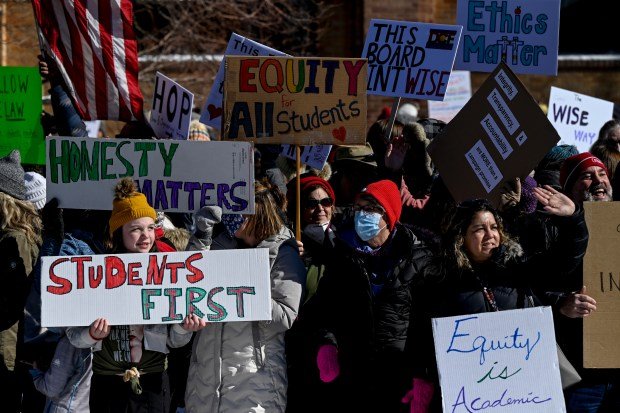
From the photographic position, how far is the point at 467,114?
5.79m

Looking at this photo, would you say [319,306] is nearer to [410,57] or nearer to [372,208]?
[372,208]

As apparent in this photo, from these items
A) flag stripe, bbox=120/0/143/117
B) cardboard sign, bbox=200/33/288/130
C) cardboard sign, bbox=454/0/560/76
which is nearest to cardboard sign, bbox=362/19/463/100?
cardboard sign, bbox=454/0/560/76

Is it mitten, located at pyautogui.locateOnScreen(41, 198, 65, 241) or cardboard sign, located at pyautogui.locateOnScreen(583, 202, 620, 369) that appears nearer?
cardboard sign, located at pyautogui.locateOnScreen(583, 202, 620, 369)

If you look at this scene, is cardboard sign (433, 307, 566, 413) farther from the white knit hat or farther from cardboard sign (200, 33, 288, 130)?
cardboard sign (200, 33, 288, 130)

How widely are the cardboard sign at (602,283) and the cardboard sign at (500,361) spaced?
319 mm

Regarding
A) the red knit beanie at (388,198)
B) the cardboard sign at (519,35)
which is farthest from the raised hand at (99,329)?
the cardboard sign at (519,35)

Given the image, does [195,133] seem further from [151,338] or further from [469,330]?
[469,330]

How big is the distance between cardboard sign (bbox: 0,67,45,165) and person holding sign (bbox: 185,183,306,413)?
2.40 m

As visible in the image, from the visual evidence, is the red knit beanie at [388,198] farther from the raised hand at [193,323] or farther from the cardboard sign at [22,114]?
the cardboard sign at [22,114]

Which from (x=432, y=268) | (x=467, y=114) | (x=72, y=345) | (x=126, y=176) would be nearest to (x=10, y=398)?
(x=72, y=345)

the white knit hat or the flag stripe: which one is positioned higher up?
the flag stripe

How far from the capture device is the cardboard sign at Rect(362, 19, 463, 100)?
7.14 metres

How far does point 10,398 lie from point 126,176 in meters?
1.34

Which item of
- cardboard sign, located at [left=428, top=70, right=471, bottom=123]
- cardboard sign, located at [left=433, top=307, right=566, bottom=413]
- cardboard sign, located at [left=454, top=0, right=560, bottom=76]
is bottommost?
cardboard sign, located at [left=433, top=307, right=566, bottom=413]
